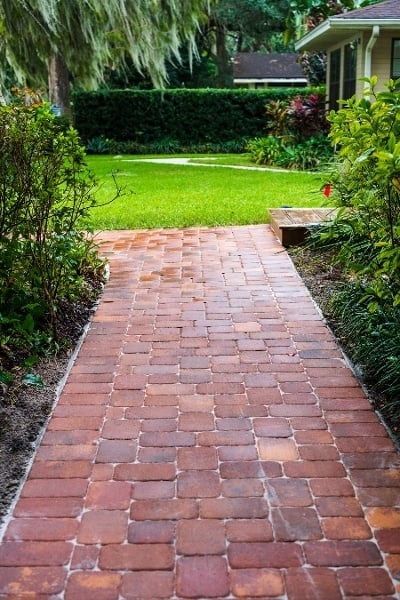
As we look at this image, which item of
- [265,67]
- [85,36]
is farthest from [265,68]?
[85,36]

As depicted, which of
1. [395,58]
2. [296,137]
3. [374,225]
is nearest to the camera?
[374,225]

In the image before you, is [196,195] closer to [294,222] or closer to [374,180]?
[294,222]

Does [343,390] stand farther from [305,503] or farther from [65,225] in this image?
[65,225]

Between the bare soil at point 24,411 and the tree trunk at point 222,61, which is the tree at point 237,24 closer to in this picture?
the tree trunk at point 222,61

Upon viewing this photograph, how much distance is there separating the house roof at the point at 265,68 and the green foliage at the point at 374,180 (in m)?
27.9

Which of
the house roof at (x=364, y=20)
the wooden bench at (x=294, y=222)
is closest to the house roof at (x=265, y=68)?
the house roof at (x=364, y=20)

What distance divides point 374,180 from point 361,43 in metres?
10.7

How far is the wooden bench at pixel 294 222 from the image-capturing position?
6.09m

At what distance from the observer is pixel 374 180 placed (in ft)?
10.2

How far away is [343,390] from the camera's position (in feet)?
10.6

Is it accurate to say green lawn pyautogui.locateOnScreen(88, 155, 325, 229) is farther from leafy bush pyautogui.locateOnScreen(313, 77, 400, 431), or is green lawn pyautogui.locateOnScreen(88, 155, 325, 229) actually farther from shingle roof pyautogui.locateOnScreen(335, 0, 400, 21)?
shingle roof pyautogui.locateOnScreen(335, 0, 400, 21)

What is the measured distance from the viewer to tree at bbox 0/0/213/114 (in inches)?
517

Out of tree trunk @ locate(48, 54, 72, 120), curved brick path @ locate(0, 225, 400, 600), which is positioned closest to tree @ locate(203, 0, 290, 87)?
tree trunk @ locate(48, 54, 72, 120)

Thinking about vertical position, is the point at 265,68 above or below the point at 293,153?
above
